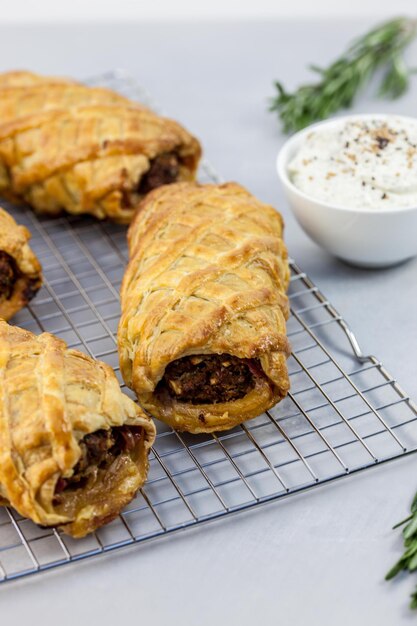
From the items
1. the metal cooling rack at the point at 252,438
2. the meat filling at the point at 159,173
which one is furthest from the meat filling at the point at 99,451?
the meat filling at the point at 159,173

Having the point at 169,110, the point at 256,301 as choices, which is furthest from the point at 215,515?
the point at 169,110

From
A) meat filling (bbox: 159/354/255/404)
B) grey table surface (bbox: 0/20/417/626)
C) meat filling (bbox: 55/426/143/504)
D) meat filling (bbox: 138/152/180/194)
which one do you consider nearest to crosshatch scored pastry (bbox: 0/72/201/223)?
meat filling (bbox: 138/152/180/194)

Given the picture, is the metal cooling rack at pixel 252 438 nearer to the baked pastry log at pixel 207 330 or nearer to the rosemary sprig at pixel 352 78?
the baked pastry log at pixel 207 330

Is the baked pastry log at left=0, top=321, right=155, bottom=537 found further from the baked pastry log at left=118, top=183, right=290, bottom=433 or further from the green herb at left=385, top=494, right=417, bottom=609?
the green herb at left=385, top=494, right=417, bottom=609

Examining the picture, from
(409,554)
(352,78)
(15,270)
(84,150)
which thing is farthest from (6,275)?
(352,78)

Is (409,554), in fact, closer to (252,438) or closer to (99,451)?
(252,438)

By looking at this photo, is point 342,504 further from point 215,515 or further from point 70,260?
point 70,260
